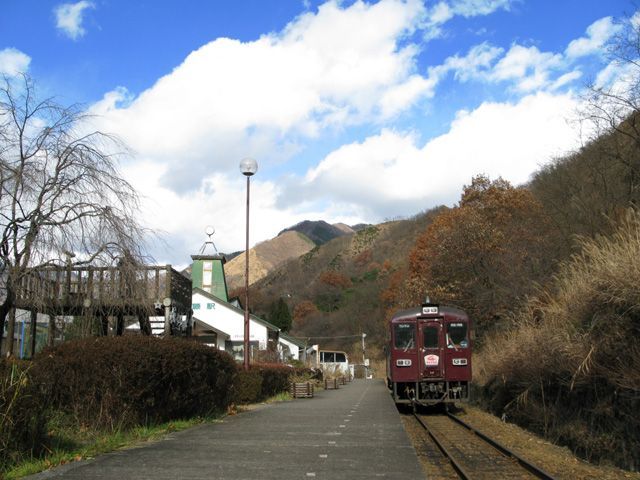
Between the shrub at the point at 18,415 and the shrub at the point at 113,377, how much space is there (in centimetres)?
170

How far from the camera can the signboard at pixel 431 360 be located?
19047 mm

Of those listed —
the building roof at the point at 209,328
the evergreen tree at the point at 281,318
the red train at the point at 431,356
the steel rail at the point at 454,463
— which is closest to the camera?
the steel rail at the point at 454,463

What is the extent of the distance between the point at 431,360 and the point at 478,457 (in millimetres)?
8518

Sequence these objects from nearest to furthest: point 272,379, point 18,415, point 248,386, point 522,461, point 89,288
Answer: point 18,415 → point 522,461 → point 89,288 → point 248,386 → point 272,379

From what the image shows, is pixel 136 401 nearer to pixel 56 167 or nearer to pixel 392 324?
pixel 56 167

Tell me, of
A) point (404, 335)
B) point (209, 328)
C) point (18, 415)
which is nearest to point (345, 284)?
point (209, 328)

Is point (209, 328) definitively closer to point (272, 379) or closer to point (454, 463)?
point (272, 379)

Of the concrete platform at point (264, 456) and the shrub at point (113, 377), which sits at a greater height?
the shrub at point (113, 377)

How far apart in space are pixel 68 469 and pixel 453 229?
34.7m

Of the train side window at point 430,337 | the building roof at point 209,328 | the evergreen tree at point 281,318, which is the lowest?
the train side window at point 430,337

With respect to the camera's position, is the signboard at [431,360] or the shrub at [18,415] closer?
the shrub at [18,415]

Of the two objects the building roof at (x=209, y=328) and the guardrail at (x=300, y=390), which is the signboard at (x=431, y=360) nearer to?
the guardrail at (x=300, y=390)

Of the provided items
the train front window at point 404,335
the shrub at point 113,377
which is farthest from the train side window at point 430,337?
the shrub at point 113,377

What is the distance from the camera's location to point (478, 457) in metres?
10.6
